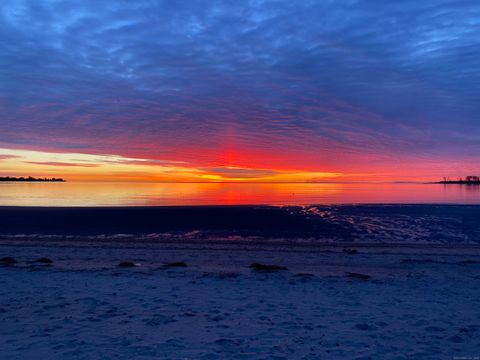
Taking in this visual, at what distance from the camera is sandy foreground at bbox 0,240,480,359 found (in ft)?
23.2

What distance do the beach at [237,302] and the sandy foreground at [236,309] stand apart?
0.03 meters

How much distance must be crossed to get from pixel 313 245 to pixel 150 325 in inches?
589

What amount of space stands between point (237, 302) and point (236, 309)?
0.59 m

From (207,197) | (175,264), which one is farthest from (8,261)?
(207,197)

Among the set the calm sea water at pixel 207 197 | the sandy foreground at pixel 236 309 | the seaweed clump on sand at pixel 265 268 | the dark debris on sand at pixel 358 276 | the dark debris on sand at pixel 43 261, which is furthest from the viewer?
the calm sea water at pixel 207 197

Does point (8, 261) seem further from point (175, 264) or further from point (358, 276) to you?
point (358, 276)

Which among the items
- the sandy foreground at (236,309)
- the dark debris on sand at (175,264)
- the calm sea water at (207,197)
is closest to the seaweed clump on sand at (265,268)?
the sandy foreground at (236,309)

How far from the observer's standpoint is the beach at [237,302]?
281 inches

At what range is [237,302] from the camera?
9977mm

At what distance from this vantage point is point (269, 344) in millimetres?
7316

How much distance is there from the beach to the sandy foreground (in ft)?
0.11

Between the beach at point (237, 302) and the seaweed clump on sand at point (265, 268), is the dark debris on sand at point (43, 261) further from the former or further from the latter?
the seaweed clump on sand at point (265, 268)

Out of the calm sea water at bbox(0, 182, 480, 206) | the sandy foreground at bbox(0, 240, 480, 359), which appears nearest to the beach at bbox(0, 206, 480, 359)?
the sandy foreground at bbox(0, 240, 480, 359)

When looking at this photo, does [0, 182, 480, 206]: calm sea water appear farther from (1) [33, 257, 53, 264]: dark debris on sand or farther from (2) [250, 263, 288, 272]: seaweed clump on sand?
(2) [250, 263, 288, 272]: seaweed clump on sand
